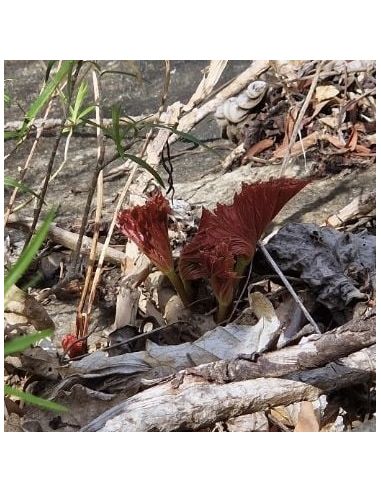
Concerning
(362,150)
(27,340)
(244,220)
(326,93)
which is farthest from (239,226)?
(326,93)

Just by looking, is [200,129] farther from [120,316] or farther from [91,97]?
[120,316]

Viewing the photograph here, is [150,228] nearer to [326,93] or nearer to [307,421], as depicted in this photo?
[307,421]

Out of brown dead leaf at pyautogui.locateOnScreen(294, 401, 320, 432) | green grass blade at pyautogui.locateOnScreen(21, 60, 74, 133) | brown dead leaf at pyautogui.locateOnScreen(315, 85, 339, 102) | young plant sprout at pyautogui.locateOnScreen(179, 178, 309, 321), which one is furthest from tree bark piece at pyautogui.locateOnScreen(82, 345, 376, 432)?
brown dead leaf at pyautogui.locateOnScreen(315, 85, 339, 102)

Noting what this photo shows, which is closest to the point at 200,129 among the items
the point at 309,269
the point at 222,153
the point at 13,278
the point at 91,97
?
the point at 222,153

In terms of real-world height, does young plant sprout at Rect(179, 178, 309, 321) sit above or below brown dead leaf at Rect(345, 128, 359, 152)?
below

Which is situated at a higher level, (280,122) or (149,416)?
(280,122)

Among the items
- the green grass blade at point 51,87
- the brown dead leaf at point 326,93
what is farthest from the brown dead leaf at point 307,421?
the brown dead leaf at point 326,93

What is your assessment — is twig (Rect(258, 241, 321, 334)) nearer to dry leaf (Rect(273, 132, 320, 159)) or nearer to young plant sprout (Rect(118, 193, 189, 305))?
young plant sprout (Rect(118, 193, 189, 305))
